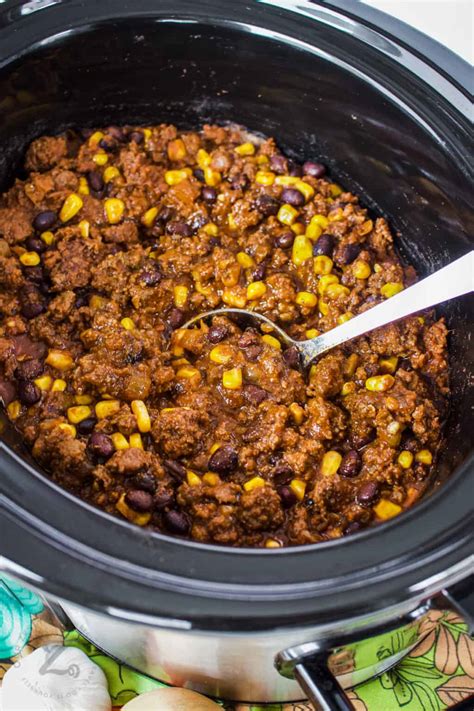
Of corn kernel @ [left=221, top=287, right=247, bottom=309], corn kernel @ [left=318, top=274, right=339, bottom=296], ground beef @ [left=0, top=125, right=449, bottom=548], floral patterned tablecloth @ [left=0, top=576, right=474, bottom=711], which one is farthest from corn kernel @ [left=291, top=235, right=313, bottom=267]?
floral patterned tablecloth @ [left=0, top=576, right=474, bottom=711]

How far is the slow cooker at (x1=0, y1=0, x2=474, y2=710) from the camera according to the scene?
72.9 inches

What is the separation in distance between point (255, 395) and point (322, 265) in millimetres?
607

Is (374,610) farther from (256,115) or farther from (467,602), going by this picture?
(256,115)

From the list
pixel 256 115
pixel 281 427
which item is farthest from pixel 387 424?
pixel 256 115

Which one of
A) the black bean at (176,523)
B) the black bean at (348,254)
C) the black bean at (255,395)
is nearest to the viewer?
the black bean at (176,523)

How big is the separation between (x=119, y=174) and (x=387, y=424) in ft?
4.57

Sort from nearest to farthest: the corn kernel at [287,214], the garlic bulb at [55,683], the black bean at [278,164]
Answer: the garlic bulb at [55,683] → the corn kernel at [287,214] → the black bean at [278,164]

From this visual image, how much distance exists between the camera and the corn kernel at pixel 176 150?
3242mm

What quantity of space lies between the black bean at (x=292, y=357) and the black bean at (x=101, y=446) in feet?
2.13

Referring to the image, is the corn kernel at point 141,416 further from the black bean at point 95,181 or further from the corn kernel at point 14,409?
the black bean at point 95,181

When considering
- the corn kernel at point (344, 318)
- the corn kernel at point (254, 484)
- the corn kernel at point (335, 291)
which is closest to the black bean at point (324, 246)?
the corn kernel at point (335, 291)

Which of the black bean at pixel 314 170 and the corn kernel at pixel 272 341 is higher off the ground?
the black bean at pixel 314 170

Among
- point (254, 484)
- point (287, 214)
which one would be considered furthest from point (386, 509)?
point (287, 214)

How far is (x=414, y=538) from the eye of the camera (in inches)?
76.5
